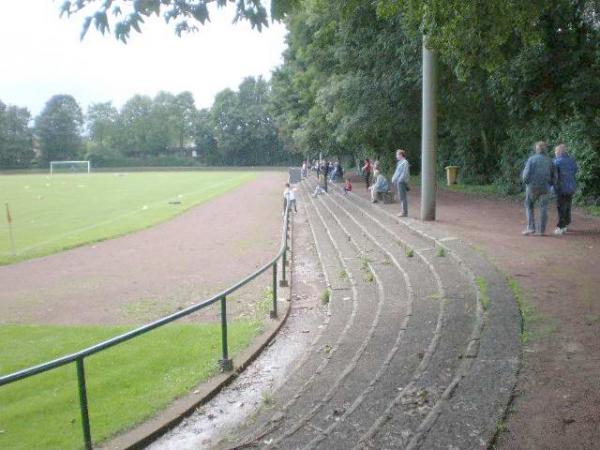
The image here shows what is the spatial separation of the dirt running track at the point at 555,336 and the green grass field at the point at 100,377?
3.10 meters

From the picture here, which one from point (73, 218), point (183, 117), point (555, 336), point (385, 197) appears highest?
point (183, 117)

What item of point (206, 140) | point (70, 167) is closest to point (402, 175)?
point (206, 140)

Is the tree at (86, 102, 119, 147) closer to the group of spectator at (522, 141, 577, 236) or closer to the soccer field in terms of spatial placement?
the soccer field

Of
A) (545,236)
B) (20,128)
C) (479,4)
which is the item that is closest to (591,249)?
(545,236)

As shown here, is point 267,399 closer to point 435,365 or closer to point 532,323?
point 435,365

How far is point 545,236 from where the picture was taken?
33.8 feet

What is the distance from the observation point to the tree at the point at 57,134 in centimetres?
10500

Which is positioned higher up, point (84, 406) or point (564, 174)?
point (564, 174)

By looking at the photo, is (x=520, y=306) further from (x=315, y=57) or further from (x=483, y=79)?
(x=315, y=57)

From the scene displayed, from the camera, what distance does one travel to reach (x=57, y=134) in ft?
346

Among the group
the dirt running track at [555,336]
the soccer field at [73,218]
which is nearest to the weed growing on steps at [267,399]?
the dirt running track at [555,336]

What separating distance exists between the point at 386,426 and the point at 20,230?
67.8ft

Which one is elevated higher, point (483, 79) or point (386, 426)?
point (483, 79)

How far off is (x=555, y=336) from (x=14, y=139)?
111717mm
